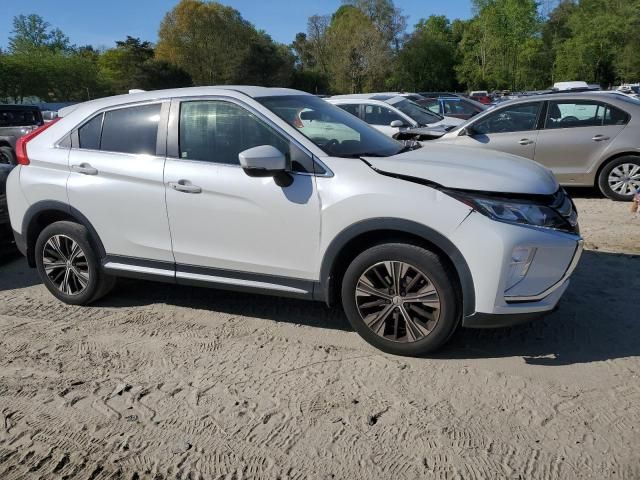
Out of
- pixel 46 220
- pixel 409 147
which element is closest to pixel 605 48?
pixel 409 147

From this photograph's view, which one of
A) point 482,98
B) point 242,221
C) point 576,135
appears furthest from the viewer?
point 482,98

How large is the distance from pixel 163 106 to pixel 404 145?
1.90m

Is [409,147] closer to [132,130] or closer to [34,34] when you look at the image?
[132,130]

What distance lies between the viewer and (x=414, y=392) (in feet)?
11.0

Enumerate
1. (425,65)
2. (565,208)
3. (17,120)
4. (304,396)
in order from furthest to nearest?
(425,65)
(17,120)
(565,208)
(304,396)

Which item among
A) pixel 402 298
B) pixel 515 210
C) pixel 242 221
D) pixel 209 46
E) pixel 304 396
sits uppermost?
pixel 209 46

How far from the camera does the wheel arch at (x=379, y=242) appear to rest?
11.3ft

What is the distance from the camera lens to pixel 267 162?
3.66 meters

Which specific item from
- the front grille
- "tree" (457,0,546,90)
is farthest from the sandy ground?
"tree" (457,0,546,90)

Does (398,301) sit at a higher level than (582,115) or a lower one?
lower

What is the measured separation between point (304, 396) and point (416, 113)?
33.4 ft

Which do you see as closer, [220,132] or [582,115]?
[220,132]

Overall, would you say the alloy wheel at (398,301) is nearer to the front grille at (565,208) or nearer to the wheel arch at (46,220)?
the front grille at (565,208)

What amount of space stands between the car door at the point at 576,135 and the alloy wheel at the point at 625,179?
1.02 feet
